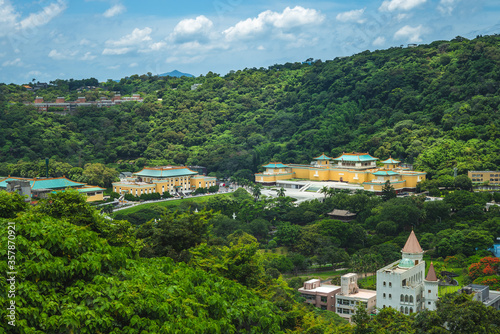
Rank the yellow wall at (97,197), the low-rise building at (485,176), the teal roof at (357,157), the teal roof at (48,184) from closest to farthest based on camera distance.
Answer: the low-rise building at (485,176) < the teal roof at (48,184) < the yellow wall at (97,197) < the teal roof at (357,157)

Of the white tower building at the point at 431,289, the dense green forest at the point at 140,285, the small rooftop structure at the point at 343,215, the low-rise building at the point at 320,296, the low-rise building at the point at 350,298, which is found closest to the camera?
the dense green forest at the point at 140,285

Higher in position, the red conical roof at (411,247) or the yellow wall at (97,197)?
the yellow wall at (97,197)

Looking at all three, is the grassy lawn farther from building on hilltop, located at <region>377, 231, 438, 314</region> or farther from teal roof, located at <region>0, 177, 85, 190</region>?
building on hilltop, located at <region>377, 231, 438, 314</region>

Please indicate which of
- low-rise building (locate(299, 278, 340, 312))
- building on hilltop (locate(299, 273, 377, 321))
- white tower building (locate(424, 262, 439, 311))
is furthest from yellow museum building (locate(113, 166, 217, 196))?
white tower building (locate(424, 262, 439, 311))

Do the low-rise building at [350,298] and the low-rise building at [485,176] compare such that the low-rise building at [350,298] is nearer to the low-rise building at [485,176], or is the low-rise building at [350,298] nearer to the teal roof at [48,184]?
the low-rise building at [485,176]

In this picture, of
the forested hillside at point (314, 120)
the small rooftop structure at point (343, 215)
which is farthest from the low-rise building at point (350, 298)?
the forested hillside at point (314, 120)

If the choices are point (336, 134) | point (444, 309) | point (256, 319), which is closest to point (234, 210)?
point (336, 134)

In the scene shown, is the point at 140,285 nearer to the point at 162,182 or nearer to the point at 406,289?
the point at 406,289

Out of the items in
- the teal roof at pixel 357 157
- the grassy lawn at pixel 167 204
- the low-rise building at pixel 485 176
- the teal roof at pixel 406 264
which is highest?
the teal roof at pixel 357 157

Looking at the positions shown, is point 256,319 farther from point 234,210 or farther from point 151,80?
point 151,80

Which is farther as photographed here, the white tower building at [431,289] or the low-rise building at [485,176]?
the low-rise building at [485,176]
